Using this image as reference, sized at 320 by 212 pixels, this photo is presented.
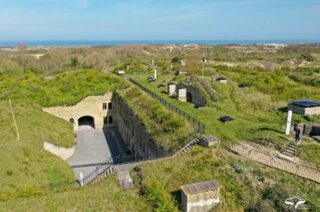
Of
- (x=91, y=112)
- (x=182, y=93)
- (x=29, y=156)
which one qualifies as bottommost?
(x=91, y=112)

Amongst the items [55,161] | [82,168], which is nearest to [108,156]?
[82,168]

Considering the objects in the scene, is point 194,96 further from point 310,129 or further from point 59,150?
point 59,150

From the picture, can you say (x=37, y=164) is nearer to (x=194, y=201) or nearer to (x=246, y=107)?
(x=194, y=201)

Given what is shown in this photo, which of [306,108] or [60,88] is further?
[60,88]

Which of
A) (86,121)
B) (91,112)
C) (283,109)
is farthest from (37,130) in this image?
A: (283,109)

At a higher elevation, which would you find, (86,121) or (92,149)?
(92,149)

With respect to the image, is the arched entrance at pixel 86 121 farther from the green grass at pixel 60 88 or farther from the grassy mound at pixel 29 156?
the grassy mound at pixel 29 156
